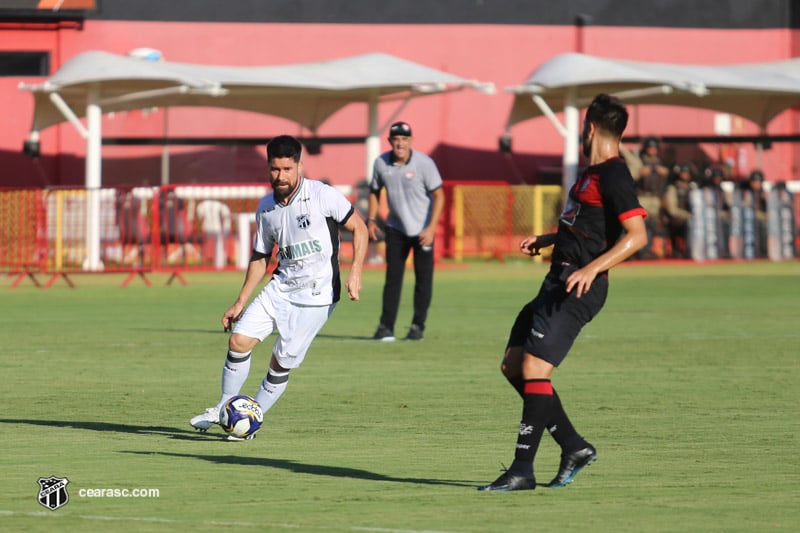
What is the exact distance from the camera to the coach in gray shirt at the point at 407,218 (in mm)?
17234

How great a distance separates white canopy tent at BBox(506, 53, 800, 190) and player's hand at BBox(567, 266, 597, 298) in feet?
80.6

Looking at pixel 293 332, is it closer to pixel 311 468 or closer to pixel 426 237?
pixel 311 468

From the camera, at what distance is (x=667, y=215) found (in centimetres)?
3366

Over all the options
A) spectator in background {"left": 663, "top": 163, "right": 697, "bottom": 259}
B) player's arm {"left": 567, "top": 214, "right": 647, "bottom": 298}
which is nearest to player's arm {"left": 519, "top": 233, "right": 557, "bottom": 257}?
player's arm {"left": 567, "top": 214, "right": 647, "bottom": 298}

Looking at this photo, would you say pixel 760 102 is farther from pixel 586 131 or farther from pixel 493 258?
pixel 586 131

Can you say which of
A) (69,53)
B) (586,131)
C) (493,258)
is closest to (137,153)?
(69,53)

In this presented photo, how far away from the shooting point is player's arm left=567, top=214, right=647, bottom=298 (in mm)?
8250

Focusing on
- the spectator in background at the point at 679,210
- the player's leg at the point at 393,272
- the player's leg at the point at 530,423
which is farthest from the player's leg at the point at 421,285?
the spectator in background at the point at 679,210

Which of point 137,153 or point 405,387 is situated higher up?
point 137,153

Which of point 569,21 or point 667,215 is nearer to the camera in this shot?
point 667,215

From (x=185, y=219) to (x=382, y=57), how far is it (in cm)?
761

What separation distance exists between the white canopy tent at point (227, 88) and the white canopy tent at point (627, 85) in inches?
59.6

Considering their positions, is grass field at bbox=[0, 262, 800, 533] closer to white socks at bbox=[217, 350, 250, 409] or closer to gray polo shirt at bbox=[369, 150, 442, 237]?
white socks at bbox=[217, 350, 250, 409]

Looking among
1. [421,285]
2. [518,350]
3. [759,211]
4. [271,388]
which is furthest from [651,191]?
[518,350]
